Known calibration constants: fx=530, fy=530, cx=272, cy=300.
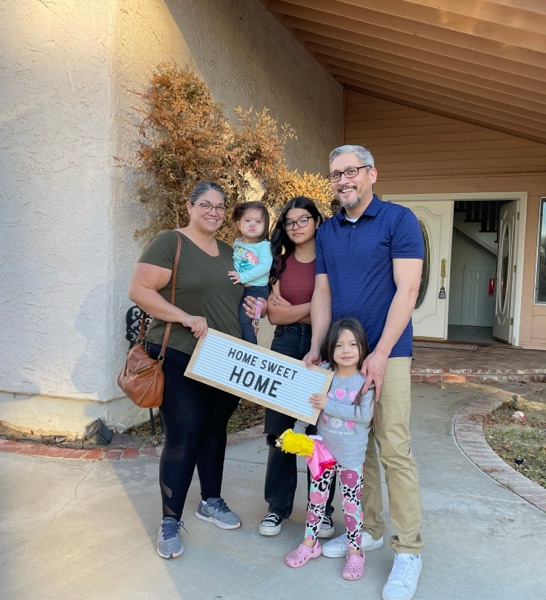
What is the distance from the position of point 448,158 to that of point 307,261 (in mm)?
6887

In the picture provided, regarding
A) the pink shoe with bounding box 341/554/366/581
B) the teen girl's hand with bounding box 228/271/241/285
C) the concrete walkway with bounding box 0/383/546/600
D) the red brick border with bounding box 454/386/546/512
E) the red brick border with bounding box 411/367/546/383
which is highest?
the teen girl's hand with bounding box 228/271/241/285

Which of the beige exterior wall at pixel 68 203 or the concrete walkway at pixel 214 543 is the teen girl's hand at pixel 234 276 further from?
the beige exterior wall at pixel 68 203

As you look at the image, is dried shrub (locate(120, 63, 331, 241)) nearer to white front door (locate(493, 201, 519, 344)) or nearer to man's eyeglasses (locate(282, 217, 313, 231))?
man's eyeglasses (locate(282, 217, 313, 231))

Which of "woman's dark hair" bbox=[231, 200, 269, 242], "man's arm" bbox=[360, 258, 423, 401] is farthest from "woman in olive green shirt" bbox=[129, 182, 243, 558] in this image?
"man's arm" bbox=[360, 258, 423, 401]

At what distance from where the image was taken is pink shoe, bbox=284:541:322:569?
7.97ft

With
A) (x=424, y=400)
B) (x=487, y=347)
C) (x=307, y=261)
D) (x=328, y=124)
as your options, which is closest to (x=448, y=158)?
(x=328, y=124)

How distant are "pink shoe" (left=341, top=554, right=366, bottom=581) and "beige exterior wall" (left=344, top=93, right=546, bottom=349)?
7.19 metres

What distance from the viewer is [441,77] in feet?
21.1

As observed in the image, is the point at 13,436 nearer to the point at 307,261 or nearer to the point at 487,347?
the point at 307,261

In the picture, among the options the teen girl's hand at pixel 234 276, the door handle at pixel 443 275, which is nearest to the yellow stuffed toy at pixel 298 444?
the teen girl's hand at pixel 234 276

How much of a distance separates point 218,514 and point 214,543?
20 centimetres

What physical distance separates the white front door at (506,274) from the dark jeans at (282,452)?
23.0 feet

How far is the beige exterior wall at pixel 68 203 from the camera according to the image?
398 centimetres

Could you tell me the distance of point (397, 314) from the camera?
2.22m
